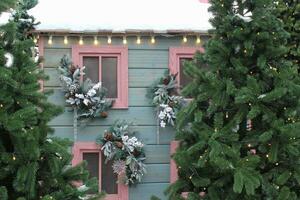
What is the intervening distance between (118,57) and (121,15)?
24.0 inches

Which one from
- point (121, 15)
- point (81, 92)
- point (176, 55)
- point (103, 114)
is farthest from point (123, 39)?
point (103, 114)

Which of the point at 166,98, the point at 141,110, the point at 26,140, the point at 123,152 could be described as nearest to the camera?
the point at 26,140

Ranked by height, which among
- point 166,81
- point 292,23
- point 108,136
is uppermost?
point 292,23

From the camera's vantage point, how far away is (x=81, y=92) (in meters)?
6.17

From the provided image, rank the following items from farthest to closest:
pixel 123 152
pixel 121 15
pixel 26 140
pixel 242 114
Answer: pixel 121 15, pixel 123 152, pixel 242 114, pixel 26 140

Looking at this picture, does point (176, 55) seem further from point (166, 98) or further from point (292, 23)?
point (292, 23)

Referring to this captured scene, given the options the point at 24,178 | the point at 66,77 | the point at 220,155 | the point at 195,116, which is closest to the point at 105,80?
the point at 66,77

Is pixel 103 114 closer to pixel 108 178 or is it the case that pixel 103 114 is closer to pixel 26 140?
pixel 108 178

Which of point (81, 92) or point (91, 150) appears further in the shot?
point (91, 150)

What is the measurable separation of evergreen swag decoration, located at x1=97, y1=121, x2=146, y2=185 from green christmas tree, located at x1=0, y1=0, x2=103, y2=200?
217 cm

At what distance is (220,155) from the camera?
4.18 meters

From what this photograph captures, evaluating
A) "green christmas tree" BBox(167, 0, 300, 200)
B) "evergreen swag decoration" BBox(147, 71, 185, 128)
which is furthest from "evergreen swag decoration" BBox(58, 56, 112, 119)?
"green christmas tree" BBox(167, 0, 300, 200)

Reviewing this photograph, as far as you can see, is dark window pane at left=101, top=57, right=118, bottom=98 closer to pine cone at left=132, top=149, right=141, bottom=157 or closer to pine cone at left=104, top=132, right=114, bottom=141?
pine cone at left=104, top=132, right=114, bottom=141

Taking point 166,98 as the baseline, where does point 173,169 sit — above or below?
below
